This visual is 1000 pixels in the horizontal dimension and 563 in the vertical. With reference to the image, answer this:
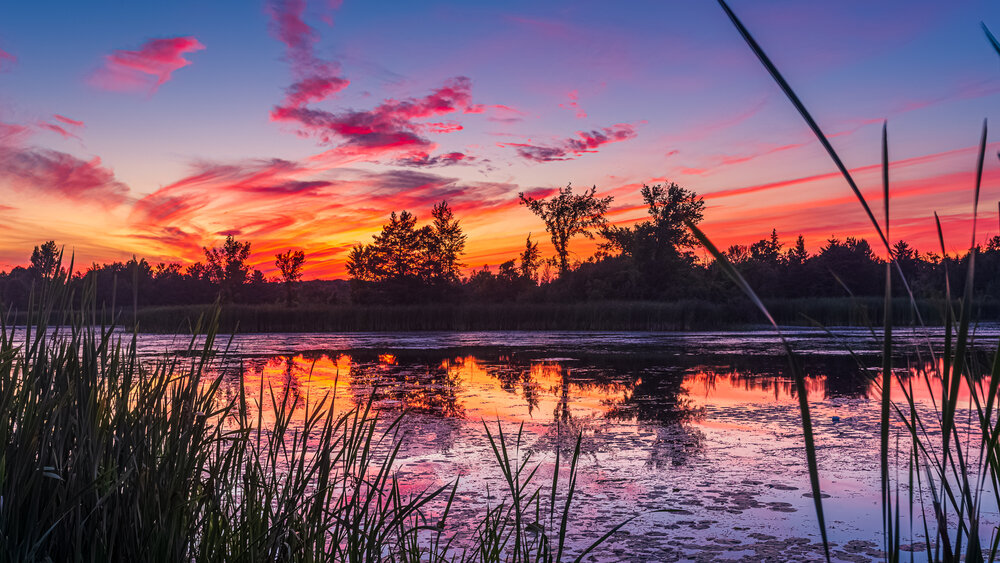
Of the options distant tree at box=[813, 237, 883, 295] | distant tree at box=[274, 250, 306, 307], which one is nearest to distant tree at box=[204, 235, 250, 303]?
distant tree at box=[274, 250, 306, 307]

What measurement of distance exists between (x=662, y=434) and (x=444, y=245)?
41244mm

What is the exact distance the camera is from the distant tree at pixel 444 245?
→ 47438mm

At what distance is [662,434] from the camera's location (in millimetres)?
8031

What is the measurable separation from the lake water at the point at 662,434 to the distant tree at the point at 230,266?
46.7 m

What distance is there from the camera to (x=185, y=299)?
2283 inches

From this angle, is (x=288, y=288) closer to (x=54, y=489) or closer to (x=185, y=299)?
(x=185, y=299)

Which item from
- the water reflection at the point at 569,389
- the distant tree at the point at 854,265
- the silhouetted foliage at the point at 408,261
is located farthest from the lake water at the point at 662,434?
the distant tree at the point at 854,265

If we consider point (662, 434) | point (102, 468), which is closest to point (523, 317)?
point (662, 434)

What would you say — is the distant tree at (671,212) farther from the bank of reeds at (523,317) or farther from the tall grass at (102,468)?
the tall grass at (102,468)

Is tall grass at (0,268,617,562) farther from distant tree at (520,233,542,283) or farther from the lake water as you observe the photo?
distant tree at (520,233,542,283)

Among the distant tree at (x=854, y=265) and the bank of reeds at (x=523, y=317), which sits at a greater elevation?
the distant tree at (x=854, y=265)

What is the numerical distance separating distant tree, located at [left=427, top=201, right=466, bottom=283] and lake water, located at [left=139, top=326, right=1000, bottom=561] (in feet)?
97.0

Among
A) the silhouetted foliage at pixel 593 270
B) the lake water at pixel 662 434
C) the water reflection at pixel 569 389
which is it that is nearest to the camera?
the lake water at pixel 662 434

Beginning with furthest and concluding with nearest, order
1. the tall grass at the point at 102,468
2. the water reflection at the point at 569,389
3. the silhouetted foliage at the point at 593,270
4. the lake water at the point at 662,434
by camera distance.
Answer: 1. the silhouetted foliage at the point at 593,270
2. the water reflection at the point at 569,389
3. the lake water at the point at 662,434
4. the tall grass at the point at 102,468
